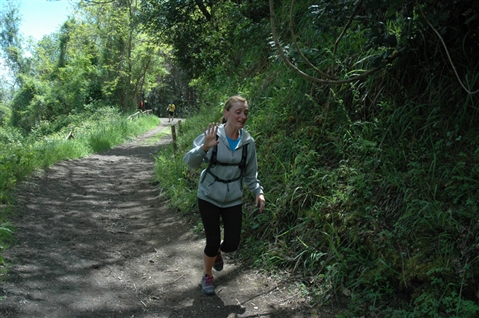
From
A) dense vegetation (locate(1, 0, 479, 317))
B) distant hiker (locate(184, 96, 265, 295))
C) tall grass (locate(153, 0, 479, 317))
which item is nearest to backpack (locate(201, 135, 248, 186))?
distant hiker (locate(184, 96, 265, 295))

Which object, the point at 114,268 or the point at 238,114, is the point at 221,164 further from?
the point at 114,268

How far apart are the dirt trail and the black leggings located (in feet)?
1.84

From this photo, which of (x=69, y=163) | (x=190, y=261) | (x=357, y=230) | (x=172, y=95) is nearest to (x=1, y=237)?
(x=190, y=261)

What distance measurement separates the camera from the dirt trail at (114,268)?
404 cm

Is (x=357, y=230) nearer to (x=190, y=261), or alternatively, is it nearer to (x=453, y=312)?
(x=453, y=312)

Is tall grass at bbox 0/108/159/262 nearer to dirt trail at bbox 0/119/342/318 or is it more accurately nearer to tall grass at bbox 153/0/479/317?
dirt trail at bbox 0/119/342/318

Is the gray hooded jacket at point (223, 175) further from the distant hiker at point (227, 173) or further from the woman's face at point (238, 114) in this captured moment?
the woman's face at point (238, 114)

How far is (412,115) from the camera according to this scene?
5062 millimetres

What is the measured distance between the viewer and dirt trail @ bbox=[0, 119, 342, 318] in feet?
13.2

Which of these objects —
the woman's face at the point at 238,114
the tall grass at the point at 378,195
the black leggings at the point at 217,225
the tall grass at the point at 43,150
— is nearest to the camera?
the tall grass at the point at 378,195

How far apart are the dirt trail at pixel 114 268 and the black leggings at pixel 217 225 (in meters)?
0.56

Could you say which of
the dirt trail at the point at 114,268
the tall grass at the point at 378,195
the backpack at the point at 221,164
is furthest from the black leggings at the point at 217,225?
the tall grass at the point at 378,195

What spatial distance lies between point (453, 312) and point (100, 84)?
115ft

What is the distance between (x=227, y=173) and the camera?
409cm
